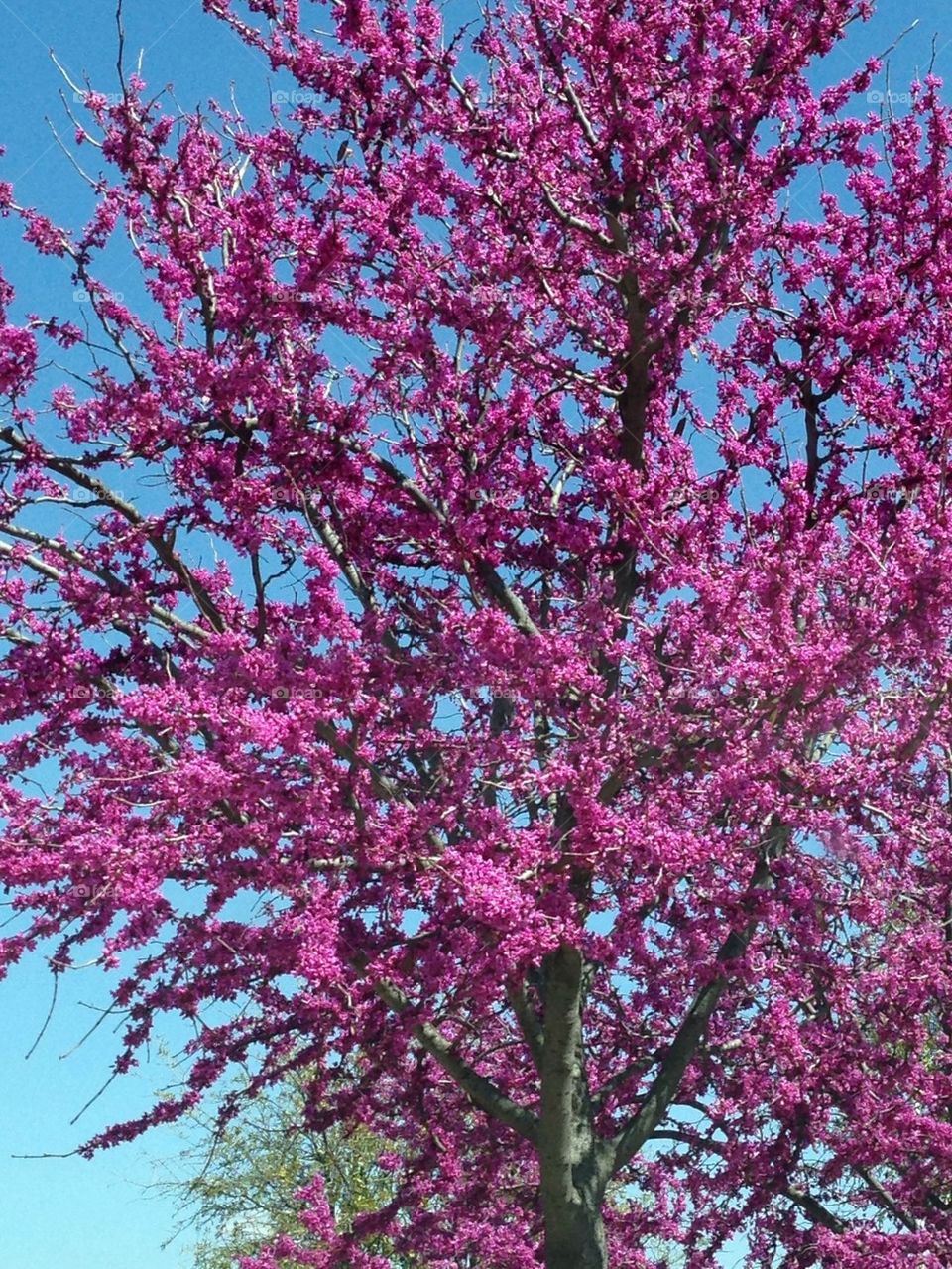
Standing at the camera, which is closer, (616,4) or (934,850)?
(616,4)

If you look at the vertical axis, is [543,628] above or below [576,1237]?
above

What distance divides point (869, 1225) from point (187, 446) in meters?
9.44

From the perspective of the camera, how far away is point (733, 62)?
1171cm

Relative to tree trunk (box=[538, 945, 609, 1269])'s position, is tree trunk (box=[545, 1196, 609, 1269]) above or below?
below

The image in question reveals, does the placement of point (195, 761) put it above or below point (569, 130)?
below

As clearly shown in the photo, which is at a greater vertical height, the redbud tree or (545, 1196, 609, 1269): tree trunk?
the redbud tree

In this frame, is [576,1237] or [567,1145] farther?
[567,1145]

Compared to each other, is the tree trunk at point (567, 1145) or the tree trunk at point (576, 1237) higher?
the tree trunk at point (567, 1145)

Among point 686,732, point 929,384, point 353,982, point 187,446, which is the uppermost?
point 929,384

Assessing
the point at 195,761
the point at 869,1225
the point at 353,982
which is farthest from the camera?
the point at 869,1225

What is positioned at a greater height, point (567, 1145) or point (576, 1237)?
point (567, 1145)

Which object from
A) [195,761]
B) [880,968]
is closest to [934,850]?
[880,968]

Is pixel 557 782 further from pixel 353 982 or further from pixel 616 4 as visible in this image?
pixel 616 4

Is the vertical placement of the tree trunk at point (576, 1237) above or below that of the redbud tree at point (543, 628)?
below
